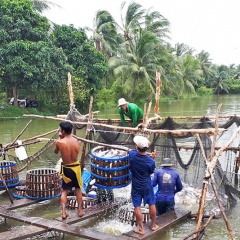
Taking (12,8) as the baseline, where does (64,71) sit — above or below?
below

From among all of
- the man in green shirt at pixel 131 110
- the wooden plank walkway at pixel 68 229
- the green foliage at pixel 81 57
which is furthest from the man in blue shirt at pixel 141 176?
the green foliage at pixel 81 57

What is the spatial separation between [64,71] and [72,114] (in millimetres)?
15813

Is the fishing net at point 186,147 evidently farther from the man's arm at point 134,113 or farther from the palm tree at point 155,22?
the palm tree at point 155,22

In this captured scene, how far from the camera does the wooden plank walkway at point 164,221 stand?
17.9ft

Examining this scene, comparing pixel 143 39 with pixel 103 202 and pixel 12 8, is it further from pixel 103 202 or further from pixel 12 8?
pixel 103 202

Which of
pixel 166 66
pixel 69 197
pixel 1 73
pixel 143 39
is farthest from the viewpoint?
pixel 166 66

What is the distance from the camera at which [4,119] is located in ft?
78.3

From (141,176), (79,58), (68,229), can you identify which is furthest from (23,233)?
(79,58)

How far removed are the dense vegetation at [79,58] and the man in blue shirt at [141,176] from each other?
17575 mm

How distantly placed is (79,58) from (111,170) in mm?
21160

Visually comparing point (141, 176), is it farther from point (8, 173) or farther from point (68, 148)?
point (8, 173)

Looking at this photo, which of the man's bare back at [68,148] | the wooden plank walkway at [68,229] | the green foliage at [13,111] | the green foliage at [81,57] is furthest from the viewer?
the green foliage at [81,57]

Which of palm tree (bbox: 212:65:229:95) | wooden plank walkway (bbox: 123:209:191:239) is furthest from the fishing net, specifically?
palm tree (bbox: 212:65:229:95)

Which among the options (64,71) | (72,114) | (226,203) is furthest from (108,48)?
(226,203)
